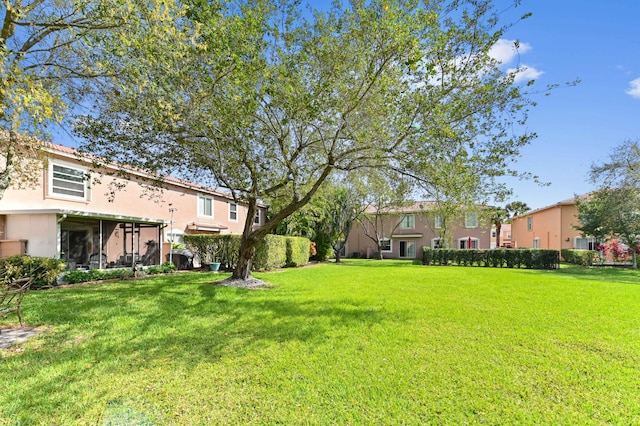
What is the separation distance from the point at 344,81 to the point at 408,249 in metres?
33.6

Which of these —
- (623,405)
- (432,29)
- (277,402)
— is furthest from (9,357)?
(432,29)

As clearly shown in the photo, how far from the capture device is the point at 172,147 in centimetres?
998

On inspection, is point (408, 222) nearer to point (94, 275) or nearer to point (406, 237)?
point (406, 237)

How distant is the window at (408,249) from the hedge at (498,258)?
1251 centimetres

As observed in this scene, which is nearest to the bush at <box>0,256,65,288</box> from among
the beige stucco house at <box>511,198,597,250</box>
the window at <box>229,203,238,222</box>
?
the window at <box>229,203,238,222</box>

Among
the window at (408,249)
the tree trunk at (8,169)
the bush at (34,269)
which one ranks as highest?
the tree trunk at (8,169)

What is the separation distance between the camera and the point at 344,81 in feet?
25.3

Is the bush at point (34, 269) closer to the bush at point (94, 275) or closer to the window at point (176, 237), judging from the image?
the bush at point (94, 275)

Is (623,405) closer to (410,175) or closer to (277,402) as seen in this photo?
(277,402)

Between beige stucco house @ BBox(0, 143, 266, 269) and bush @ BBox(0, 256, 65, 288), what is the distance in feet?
2.87

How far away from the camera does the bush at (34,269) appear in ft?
32.8

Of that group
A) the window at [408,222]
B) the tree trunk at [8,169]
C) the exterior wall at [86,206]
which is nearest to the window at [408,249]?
the window at [408,222]

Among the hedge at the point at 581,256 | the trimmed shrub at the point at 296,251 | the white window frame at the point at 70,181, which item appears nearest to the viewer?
the white window frame at the point at 70,181

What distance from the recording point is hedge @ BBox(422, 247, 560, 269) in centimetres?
2200
